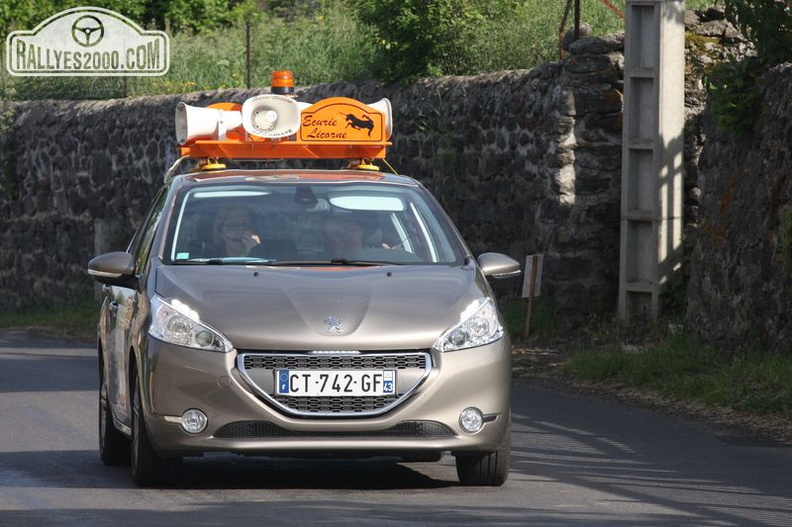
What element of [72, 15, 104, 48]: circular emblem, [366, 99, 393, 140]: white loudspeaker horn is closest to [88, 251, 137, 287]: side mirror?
[366, 99, 393, 140]: white loudspeaker horn

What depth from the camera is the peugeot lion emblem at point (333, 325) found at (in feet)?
26.5

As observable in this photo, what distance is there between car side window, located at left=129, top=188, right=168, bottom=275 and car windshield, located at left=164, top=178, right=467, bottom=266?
0.18 meters

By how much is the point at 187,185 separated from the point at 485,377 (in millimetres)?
2195

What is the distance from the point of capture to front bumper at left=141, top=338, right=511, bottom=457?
8008 mm

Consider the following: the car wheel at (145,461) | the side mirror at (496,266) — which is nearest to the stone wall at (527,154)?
the side mirror at (496,266)

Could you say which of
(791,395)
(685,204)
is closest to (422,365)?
(791,395)

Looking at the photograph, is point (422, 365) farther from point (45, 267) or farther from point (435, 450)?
point (45, 267)

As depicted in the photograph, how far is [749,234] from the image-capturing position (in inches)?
531

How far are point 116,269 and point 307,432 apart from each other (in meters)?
1.46

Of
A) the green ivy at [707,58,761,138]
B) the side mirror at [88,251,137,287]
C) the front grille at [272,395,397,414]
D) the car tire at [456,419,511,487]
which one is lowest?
the car tire at [456,419,511,487]

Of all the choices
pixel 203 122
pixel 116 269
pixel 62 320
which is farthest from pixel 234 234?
pixel 62 320

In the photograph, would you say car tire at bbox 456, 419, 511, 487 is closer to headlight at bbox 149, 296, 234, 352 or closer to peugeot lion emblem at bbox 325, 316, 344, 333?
peugeot lion emblem at bbox 325, 316, 344, 333

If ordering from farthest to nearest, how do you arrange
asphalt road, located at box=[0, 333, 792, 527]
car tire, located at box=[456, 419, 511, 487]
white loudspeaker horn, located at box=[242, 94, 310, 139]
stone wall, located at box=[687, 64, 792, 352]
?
stone wall, located at box=[687, 64, 792, 352] → white loudspeaker horn, located at box=[242, 94, 310, 139] → car tire, located at box=[456, 419, 511, 487] → asphalt road, located at box=[0, 333, 792, 527]

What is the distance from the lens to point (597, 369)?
45.0 feet
